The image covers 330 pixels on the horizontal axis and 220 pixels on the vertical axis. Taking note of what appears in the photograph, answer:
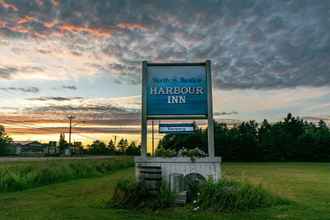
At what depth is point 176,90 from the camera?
859 centimetres

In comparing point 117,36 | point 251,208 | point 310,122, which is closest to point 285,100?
point 117,36

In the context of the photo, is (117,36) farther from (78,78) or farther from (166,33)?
(78,78)

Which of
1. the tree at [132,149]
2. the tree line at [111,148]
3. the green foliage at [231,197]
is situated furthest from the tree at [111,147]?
the green foliage at [231,197]

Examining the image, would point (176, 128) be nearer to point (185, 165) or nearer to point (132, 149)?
point (185, 165)

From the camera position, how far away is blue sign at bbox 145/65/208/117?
8508 mm

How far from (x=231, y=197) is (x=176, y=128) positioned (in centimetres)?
242

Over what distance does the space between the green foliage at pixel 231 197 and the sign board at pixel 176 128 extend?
1.68m

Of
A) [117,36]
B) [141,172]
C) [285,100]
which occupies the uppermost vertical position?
[117,36]

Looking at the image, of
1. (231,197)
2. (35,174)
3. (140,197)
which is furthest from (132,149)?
(231,197)

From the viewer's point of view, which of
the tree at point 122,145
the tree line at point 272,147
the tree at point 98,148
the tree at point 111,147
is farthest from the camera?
the tree at point 122,145

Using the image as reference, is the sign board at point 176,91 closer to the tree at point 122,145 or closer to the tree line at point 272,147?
the tree line at point 272,147

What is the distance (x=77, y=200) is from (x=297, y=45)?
11901mm

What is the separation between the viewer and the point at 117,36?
12.7m

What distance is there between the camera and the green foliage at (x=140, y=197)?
22.1ft
